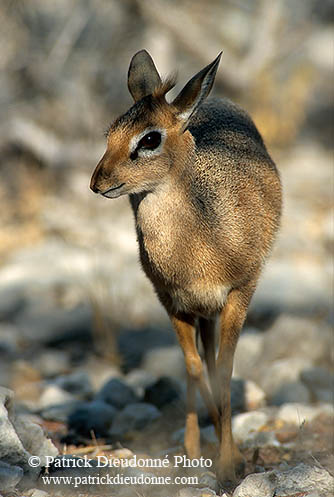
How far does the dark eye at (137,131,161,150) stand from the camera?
4500 mm

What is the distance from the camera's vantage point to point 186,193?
188 inches

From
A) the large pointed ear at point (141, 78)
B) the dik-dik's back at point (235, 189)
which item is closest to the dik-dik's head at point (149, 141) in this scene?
the dik-dik's back at point (235, 189)

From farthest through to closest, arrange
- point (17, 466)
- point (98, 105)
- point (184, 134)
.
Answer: point (98, 105) < point (184, 134) < point (17, 466)

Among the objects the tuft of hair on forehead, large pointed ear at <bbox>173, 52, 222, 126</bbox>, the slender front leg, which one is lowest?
the slender front leg

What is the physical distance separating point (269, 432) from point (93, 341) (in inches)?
125

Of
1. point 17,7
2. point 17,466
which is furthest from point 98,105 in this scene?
point 17,466

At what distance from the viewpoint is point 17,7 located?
11305 mm

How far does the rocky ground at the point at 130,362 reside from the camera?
15.4 feet

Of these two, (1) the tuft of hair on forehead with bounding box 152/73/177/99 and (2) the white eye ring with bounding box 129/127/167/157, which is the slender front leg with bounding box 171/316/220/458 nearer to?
(2) the white eye ring with bounding box 129/127/167/157

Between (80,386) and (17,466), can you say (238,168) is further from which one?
(80,386)

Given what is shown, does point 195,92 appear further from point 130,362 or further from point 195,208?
point 130,362

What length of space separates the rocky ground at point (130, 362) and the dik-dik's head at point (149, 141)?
5.03 feet

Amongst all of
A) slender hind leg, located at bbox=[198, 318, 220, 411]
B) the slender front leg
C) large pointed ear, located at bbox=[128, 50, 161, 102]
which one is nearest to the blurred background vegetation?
slender hind leg, located at bbox=[198, 318, 220, 411]

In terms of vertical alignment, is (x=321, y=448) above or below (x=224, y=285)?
below
